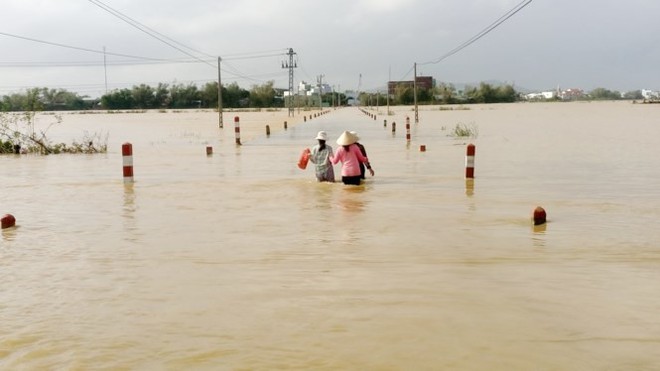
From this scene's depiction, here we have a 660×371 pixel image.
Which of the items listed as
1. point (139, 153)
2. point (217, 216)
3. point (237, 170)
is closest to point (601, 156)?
point (237, 170)

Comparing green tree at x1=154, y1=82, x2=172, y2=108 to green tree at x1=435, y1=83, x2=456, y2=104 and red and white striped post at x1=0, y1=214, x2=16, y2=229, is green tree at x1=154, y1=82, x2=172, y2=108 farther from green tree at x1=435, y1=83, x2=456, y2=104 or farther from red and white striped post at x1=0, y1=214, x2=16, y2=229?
red and white striped post at x1=0, y1=214, x2=16, y2=229

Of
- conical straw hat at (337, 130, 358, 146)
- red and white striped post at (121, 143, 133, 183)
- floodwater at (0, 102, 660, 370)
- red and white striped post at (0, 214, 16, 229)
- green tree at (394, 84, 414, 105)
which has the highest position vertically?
green tree at (394, 84, 414, 105)

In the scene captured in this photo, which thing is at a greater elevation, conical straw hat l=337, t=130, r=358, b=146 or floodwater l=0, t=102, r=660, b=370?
conical straw hat l=337, t=130, r=358, b=146

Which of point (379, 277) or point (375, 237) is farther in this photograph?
point (375, 237)

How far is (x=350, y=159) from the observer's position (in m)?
13.1

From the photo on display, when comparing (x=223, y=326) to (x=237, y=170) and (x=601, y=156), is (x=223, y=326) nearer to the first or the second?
(x=237, y=170)

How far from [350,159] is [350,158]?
59mm

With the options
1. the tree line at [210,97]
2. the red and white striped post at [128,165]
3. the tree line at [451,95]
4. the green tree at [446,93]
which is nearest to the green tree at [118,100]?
the tree line at [210,97]

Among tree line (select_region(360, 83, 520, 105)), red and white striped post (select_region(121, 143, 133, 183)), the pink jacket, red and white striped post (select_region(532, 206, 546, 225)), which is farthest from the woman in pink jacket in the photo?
tree line (select_region(360, 83, 520, 105))

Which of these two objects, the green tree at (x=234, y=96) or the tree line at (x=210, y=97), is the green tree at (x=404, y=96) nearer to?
the tree line at (x=210, y=97)

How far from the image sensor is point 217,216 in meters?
10.0

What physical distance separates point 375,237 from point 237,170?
32.0ft

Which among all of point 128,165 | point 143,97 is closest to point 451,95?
point 143,97

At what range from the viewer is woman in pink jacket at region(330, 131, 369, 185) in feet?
42.5
